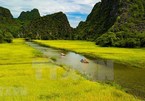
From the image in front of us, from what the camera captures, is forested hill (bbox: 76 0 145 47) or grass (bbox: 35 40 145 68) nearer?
grass (bbox: 35 40 145 68)

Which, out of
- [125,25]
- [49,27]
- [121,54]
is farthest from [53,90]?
[49,27]

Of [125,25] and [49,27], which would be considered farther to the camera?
[49,27]

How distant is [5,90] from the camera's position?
18.4 m

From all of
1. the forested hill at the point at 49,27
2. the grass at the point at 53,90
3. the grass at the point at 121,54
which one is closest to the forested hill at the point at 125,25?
the grass at the point at 121,54

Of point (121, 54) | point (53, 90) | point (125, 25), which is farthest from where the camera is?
point (125, 25)

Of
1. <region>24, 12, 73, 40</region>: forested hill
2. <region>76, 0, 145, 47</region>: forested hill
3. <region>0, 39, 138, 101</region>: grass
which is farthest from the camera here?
<region>24, 12, 73, 40</region>: forested hill

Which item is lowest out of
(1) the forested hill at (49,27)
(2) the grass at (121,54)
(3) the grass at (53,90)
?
(2) the grass at (121,54)

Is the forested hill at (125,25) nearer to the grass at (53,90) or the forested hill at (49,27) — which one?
the grass at (53,90)

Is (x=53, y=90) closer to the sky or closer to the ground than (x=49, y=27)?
closer to the ground

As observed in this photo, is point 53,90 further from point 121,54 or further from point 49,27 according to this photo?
point 49,27

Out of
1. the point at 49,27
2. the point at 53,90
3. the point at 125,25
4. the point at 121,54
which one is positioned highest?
the point at 125,25

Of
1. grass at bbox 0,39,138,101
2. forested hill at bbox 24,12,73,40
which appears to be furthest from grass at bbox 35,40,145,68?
forested hill at bbox 24,12,73,40

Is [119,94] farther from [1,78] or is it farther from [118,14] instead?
[118,14]

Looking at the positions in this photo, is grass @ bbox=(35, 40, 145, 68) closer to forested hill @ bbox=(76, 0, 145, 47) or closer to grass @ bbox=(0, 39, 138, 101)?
forested hill @ bbox=(76, 0, 145, 47)
